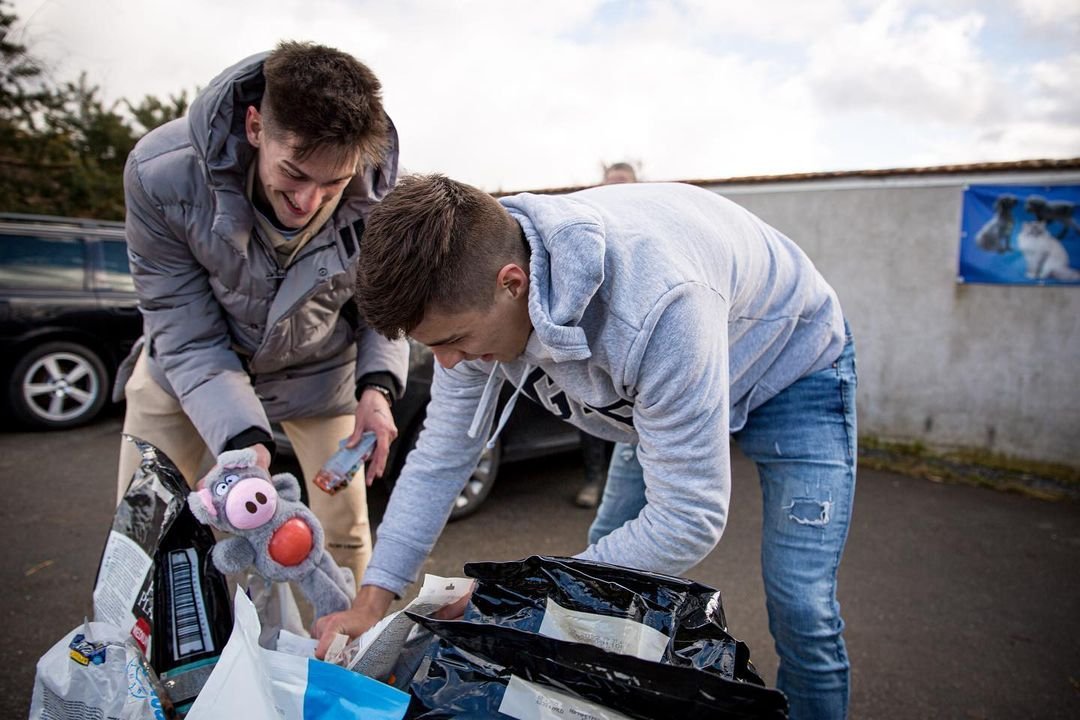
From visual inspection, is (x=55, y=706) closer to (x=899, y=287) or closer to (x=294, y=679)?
(x=294, y=679)

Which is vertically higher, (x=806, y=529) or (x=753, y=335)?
(x=753, y=335)

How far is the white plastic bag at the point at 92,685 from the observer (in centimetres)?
128

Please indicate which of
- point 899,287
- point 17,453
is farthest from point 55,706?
point 899,287

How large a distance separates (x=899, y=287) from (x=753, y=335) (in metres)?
5.04

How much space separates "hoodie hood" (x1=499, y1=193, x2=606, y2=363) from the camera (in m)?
1.25

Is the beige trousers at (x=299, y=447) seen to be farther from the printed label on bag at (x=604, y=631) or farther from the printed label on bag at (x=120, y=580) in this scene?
the printed label on bag at (x=604, y=631)

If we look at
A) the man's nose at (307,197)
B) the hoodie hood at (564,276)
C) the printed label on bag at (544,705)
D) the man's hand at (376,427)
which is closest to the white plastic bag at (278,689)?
the printed label on bag at (544,705)

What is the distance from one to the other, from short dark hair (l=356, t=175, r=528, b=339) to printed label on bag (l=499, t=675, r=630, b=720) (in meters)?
0.62

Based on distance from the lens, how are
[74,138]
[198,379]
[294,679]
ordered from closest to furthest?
[294,679] < [198,379] < [74,138]

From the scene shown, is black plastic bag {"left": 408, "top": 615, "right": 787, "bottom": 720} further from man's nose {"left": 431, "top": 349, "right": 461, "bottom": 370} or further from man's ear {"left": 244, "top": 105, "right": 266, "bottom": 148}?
man's ear {"left": 244, "top": 105, "right": 266, "bottom": 148}

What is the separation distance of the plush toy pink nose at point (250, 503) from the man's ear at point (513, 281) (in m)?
0.73

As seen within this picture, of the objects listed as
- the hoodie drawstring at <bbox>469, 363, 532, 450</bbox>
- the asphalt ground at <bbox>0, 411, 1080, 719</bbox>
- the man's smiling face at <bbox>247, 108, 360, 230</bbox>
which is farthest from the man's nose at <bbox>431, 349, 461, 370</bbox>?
the asphalt ground at <bbox>0, 411, 1080, 719</bbox>

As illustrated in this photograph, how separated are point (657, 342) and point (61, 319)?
607 cm

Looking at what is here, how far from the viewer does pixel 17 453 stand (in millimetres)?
5176
